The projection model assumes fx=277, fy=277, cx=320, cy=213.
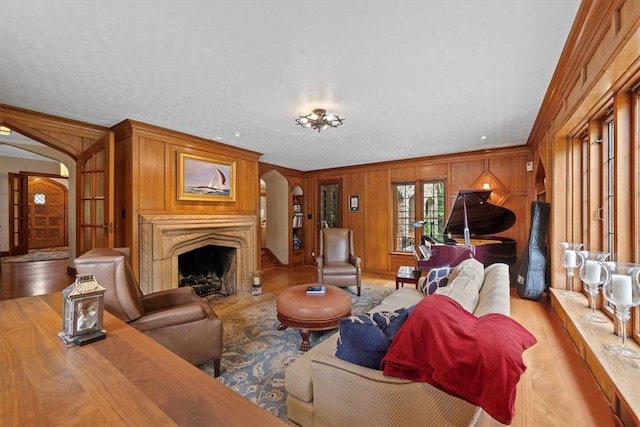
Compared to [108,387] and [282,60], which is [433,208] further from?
[108,387]

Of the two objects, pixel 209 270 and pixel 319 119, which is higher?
pixel 319 119

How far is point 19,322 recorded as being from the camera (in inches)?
47.0

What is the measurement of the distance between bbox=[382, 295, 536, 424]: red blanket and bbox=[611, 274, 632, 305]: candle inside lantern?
25.3 inches

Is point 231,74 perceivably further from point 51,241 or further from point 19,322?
point 51,241

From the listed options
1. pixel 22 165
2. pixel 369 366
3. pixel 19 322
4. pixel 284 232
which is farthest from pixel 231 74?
pixel 22 165

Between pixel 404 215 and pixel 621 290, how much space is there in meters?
4.55

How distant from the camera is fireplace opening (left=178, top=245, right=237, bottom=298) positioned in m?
4.59

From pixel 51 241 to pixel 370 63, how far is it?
34.7ft

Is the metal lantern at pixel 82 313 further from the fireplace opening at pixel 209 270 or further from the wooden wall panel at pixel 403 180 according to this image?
the wooden wall panel at pixel 403 180

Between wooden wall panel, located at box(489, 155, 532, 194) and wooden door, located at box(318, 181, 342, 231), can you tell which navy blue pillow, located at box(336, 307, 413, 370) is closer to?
wooden wall panel, located at box(489, 155, 532, 194)

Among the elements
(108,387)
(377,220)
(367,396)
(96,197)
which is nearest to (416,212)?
(377,220)

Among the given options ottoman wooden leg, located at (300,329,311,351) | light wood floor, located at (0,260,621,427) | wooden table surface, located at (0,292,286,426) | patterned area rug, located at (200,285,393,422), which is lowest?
patterned area rug, located at (200,285,393,422)

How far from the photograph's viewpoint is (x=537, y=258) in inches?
111

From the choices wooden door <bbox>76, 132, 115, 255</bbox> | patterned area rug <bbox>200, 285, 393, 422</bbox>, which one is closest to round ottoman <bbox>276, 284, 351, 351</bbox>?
patterned area rug <bbox>200, 285, 393, 422</bbox>
